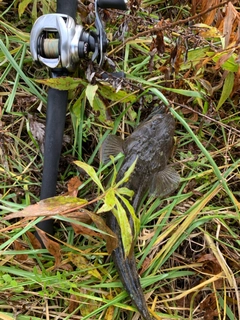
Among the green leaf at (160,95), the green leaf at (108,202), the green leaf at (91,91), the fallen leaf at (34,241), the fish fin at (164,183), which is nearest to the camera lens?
the green leaf at (108,202)

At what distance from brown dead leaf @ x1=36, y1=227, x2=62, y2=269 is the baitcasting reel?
34.1 inches

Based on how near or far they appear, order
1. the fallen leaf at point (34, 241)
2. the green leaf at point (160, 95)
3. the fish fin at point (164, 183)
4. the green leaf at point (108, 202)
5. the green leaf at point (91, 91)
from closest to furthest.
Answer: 1. the green leaf at point (108, 202)
2. the green leaf at point (91, 91)
3. the fallen leaf at point (34, 241)
4. the green leaf at point (160, 95)
5. the fish fin at point (164, 183)

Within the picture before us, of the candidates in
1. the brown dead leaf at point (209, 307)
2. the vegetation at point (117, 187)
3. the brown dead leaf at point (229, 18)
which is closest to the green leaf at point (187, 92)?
the vegetation at point (117, 187)

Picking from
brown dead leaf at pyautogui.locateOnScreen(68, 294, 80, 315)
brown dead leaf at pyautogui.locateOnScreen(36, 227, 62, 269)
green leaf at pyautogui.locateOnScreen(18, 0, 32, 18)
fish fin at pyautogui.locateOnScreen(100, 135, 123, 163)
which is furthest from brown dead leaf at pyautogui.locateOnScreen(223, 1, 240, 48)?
brown dead leaf at pyautogui.locateOnScreen(68, 294, 80, 315)

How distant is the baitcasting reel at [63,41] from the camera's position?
1947 mm

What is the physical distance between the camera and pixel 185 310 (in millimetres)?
2436

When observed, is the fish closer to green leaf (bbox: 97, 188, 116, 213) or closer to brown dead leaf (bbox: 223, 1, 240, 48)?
green leaf (bbox: 97, 188, 116, 213)

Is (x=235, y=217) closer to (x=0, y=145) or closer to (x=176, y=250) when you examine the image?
(x=176, y=250)

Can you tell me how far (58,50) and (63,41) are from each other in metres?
0.05

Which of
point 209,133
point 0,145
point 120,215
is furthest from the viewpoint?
point 209,133

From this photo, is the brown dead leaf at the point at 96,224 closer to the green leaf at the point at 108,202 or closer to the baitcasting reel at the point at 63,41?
the green leaf at the point at 108,202

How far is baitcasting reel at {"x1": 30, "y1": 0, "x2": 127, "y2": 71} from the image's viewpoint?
1.95 m

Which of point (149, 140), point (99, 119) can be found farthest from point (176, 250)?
point (99, 119)

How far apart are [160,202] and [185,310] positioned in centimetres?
67
